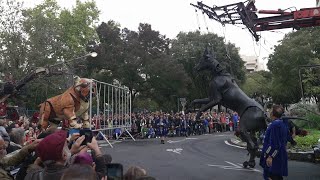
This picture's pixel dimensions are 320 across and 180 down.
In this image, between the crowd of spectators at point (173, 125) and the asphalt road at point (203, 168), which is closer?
the asphalt road at point (203, 168)

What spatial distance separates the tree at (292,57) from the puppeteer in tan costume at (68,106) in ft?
91.9

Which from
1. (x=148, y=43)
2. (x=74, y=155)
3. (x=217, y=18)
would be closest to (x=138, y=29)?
(x=148, y=43)

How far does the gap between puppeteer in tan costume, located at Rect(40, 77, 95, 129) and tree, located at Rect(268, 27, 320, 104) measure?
91.9 feet

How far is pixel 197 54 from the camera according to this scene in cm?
5241

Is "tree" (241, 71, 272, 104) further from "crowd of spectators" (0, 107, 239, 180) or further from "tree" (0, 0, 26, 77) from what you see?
"crowd of spectators" (0, 107, 239, 180)

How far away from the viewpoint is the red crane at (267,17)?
12.4 meters

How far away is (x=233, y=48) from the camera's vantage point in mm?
55906

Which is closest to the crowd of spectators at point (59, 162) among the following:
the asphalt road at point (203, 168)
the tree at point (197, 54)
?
the asphalt road at point (203, 168)

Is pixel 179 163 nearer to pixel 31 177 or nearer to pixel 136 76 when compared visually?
pixel 31 177

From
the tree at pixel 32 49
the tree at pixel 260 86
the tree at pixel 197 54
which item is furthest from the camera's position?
the tree at pixel 260 86

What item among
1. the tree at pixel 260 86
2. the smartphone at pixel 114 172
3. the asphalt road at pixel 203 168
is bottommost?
the asphalt road at pixel 203 168

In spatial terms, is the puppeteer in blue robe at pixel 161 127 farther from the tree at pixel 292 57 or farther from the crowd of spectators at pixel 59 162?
the crowd of spectators at pixel 59 162

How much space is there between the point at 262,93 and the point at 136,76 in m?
22.4

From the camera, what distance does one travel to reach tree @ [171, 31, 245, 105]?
52156 millimetres
